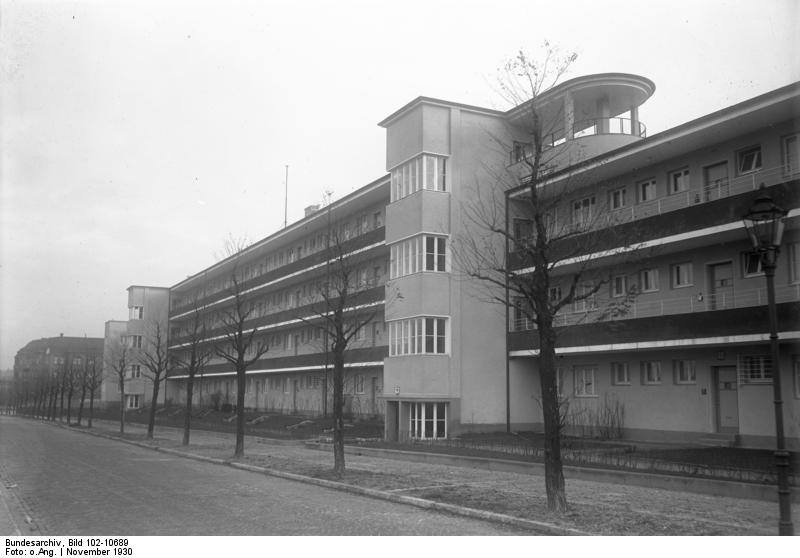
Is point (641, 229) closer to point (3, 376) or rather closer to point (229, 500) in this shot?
point (229, 500)

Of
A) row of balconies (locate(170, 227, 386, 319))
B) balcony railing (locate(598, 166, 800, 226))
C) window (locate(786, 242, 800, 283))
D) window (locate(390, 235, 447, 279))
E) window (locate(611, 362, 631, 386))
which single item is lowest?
window (locate(611, 362, 631, 386))

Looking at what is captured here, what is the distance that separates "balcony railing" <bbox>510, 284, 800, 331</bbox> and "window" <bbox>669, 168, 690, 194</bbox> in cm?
401

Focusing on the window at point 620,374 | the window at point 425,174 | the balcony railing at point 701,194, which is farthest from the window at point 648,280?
the window at point 425,174

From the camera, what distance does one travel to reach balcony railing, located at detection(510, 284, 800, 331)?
2308 centimetres

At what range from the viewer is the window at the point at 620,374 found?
97.3ft

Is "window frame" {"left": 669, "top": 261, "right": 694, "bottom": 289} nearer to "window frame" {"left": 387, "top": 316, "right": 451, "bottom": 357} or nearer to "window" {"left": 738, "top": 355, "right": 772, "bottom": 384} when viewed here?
"window" {"left": 738, "top": 355, "right": 772, "bottom": 384}

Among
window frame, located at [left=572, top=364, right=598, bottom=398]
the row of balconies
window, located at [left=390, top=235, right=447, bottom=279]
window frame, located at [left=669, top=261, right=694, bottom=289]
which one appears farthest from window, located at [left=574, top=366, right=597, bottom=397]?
the row of balconies

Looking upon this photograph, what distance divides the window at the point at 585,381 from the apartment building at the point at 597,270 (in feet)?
0.18

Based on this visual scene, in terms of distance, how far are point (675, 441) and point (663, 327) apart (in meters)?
4.26

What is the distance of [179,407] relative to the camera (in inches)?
3100

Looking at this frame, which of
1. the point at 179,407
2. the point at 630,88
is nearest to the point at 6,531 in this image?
the point at 630,88

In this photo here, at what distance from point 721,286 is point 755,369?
3109mm

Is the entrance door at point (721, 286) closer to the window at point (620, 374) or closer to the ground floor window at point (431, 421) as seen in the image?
the window at point (620, 374)

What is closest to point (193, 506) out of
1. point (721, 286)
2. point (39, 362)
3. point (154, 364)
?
point (721, 286)
